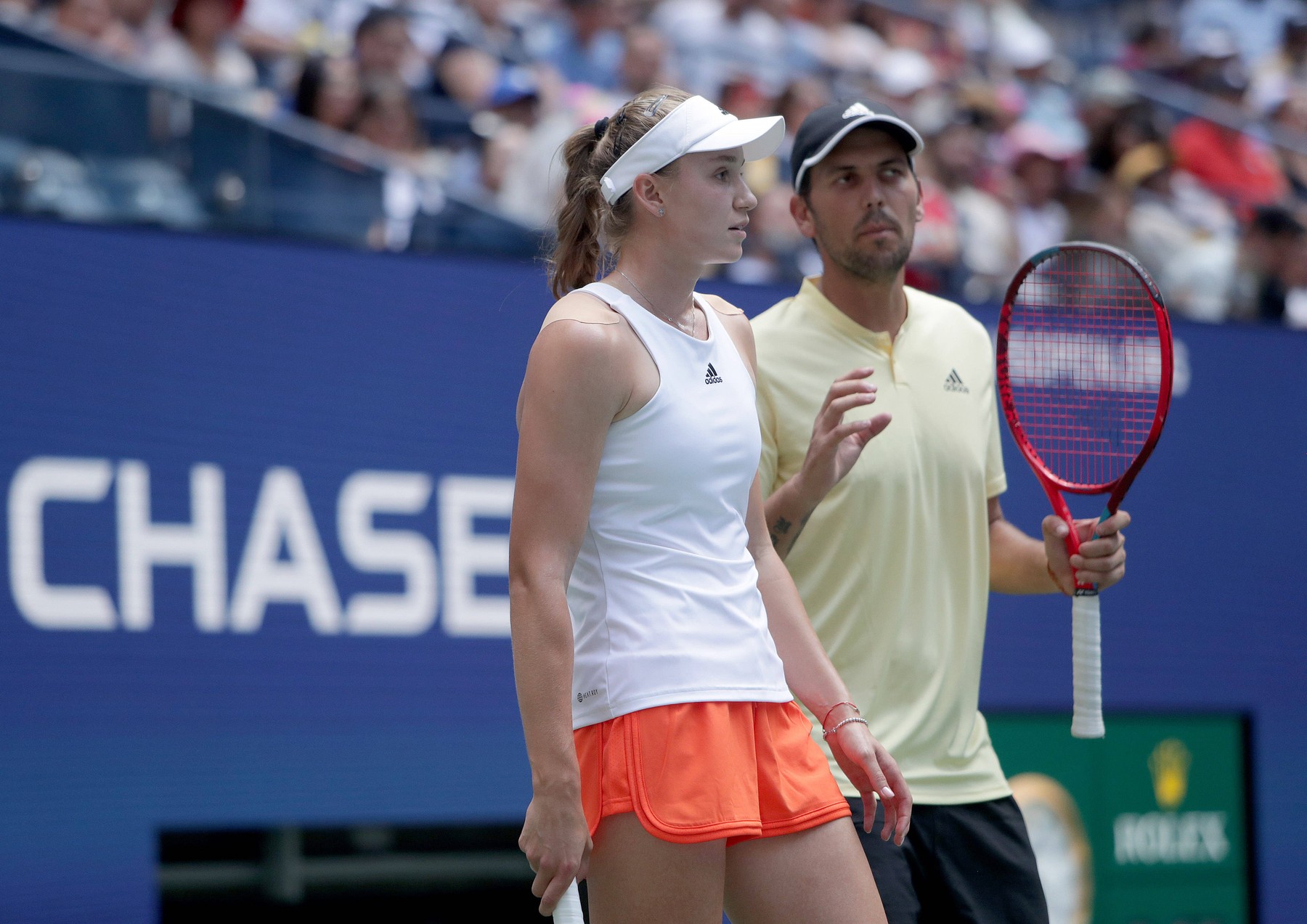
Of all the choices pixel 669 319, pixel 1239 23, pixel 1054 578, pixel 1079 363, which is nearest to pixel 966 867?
pixel 1054 578

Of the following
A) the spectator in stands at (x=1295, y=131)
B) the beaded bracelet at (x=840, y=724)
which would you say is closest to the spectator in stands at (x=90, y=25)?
the beaded bracelet at (x=840, y=724)

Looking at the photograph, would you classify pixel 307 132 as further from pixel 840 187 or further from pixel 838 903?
pixel 838 903

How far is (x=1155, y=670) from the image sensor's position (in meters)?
5.79

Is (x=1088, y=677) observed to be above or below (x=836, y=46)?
below

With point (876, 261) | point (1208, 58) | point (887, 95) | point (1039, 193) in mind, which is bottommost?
point (876, 261)

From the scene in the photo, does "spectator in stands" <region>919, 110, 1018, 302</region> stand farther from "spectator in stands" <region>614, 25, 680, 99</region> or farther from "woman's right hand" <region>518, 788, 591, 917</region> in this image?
"woman's right hand" <region>518, 788, 591, 917</region>

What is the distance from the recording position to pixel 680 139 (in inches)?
89.0

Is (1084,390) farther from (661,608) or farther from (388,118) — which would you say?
(388,118)

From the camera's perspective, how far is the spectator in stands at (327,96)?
5.64 metres

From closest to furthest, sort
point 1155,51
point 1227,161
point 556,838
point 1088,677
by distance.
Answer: point 556,838, point 1088,677, point 1227,161, point 1155,51

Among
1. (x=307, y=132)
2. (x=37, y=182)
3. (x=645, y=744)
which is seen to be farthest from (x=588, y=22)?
(x=645, y=744)

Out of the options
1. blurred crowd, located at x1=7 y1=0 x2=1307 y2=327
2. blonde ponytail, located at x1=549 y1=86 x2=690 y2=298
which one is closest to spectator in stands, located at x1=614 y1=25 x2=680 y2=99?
blurred crowd, located at x1=7 y1=0 x2=1307 y2=327

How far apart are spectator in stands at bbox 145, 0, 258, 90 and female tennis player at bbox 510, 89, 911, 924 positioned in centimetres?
400

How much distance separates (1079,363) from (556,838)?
2509mm
